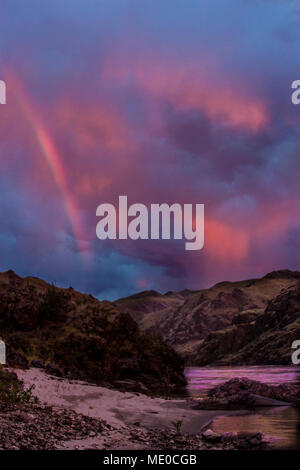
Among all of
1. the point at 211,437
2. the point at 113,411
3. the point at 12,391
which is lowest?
the point at 113,411

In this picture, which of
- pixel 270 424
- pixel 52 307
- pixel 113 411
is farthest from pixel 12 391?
pixel 52 307

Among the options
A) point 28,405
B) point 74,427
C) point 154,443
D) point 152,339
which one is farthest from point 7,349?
point 152,339

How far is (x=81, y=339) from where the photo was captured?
188ft

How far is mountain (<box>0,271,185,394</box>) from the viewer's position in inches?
2052

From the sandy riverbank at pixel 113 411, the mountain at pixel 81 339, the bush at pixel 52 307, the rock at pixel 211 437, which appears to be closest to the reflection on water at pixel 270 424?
the sandy riverbank at pixel 113 411

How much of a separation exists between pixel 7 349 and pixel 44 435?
26300mm

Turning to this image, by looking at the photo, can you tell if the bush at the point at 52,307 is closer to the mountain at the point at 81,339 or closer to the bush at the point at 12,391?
the mountain at the point at 81,339

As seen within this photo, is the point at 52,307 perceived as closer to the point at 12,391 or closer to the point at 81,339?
the point at 81,339

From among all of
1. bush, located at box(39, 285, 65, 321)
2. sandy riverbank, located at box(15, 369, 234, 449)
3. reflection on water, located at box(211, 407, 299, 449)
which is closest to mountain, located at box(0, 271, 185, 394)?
bush, located at box(39, 285, 65, 321)

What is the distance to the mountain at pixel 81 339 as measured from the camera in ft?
171

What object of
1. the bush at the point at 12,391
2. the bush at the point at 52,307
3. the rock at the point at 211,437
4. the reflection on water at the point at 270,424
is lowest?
the reflection on water at the point at 270,424

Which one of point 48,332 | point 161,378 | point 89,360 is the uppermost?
point 48,332

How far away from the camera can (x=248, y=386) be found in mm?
43969
